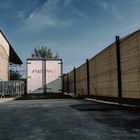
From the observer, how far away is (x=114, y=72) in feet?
54.5

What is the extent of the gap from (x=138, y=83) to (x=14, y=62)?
1508 inches

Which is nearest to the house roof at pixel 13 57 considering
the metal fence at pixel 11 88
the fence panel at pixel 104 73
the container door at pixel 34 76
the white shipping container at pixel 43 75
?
the metal fence at pixel 11 88

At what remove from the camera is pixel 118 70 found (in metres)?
15.5

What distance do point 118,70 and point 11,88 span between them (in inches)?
754

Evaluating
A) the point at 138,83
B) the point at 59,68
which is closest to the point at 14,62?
the point at 59,68

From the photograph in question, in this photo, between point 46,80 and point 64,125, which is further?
point 46,80

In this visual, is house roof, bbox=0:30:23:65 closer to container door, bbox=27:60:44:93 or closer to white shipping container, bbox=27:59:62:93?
container door, bbox=27:60:44:93

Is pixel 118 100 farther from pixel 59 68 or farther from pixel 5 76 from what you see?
pixel 5 76

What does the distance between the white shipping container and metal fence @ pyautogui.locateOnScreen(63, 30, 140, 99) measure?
8.30 m

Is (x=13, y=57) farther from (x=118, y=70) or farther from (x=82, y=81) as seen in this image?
(x=118, y=70)

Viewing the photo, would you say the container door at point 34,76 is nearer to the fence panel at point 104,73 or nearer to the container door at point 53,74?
the container door at point 53,74

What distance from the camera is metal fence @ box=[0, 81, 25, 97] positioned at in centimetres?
3250

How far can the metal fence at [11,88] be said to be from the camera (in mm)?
32500

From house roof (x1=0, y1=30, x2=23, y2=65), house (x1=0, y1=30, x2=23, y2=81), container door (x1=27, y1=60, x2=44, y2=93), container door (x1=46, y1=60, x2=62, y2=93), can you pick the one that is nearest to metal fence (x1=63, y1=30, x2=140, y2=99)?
container door (x1=46, y1=60, x2=62, y2=93)
